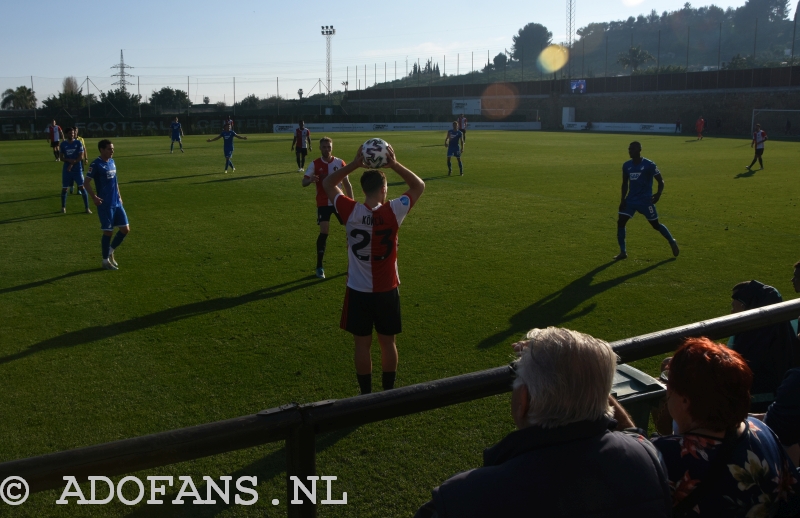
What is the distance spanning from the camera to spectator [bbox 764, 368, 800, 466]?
2750 millimetres

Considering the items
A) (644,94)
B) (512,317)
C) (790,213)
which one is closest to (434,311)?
(512,317)

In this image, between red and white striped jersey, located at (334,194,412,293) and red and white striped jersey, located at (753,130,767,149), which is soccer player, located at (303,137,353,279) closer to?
red and white striped jersey, located at (334,194,412,293)

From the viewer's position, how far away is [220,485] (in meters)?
4.38

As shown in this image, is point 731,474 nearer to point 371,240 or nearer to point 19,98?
point 371,240

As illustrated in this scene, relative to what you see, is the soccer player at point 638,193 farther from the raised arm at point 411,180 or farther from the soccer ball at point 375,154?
the soccer ball at point 375,154

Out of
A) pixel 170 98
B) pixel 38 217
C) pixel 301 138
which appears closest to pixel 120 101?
pixel 170 98

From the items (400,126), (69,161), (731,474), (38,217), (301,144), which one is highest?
(400,126)

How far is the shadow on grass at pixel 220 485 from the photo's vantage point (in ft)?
13.2

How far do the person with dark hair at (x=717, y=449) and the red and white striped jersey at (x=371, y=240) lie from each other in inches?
128

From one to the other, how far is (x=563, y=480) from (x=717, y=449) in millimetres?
716

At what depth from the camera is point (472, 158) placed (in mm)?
29484

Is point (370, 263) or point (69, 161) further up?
point (69, 161)

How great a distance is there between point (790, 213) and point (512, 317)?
10.4m

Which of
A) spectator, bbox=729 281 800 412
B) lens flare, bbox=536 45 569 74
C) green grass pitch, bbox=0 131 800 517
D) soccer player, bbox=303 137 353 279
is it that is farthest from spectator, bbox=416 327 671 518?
lens flare, bbox=536 45 569 74
